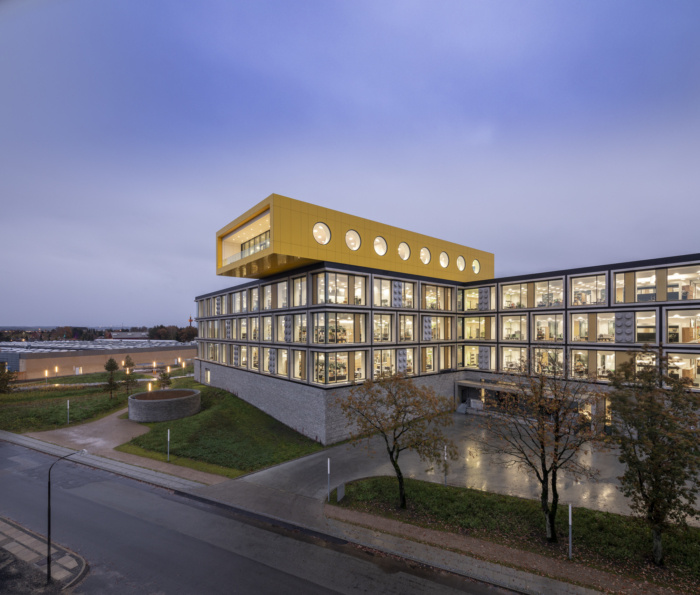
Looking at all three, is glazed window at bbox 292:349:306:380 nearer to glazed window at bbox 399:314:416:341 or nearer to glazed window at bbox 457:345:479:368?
glazed window at bbox 399:314:416:341

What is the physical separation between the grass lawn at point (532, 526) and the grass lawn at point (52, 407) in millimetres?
31925

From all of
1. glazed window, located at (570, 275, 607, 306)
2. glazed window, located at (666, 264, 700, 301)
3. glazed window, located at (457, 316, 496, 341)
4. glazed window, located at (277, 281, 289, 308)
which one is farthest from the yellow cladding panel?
glazed window, located at (666, 264, 700, 301)

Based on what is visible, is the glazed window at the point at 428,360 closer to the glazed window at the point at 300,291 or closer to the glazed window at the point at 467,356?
the glazed window at the point at 467,356

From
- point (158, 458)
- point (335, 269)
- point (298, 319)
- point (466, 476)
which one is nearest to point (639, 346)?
point (466, 476)

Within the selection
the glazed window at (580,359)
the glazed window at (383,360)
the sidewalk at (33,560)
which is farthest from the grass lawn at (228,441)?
the glazed window at (580,359)

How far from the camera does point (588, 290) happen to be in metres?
33.0

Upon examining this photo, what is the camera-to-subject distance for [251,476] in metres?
21.9

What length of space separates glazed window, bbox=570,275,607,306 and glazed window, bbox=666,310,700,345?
4.89m

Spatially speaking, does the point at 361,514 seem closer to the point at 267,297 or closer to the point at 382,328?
the point at 382,328

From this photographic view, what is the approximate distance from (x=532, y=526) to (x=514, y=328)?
83.8 feet

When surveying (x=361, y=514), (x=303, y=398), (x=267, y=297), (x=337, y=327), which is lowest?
(x=361, y=514)

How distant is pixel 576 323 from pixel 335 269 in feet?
78.7

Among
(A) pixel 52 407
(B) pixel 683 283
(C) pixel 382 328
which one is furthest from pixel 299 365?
(B) pixel 683 283

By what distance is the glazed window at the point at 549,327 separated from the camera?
34562 mm
